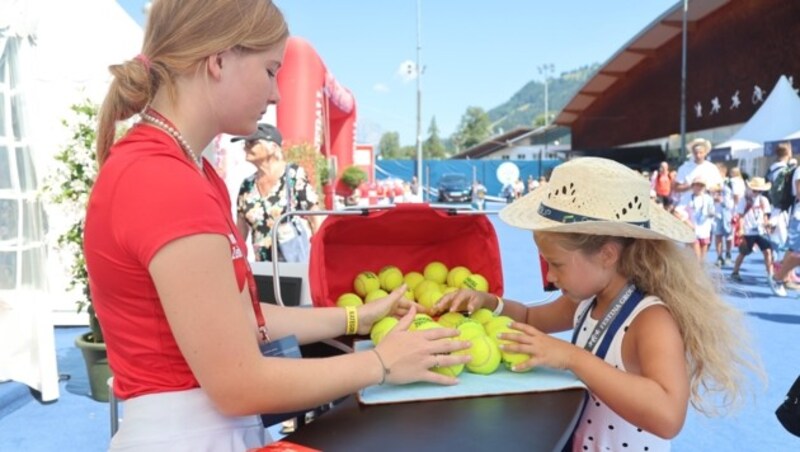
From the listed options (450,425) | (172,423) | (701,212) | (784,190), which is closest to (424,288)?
(450,425)

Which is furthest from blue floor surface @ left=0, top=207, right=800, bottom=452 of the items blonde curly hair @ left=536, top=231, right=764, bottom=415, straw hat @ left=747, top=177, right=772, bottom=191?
straw hat @ left=747, top=177, right=772, bottom=191

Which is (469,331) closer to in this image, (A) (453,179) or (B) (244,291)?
(B) (244,291)

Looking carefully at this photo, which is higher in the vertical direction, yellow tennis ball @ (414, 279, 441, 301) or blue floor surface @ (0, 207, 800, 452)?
yellow tennis ball @ (414, 279, 441, 301)

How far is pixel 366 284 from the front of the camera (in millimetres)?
2188

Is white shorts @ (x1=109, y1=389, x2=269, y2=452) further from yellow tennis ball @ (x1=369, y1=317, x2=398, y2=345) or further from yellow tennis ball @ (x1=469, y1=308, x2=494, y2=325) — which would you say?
yellow tennis ball @ (x1=469, y1=308, x2=494, y2=325)

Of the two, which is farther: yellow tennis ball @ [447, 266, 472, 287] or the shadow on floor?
the shadow on floor

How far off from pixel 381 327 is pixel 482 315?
1.13 ft

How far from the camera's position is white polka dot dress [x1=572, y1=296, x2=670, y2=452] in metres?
1.61

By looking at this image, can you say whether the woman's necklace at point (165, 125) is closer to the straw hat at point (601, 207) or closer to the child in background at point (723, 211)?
the straw hat at point (601, 207)

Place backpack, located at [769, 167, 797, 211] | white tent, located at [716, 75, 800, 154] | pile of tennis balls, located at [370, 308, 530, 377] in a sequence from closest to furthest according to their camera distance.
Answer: pile of tennis balls, located at [370, 308, 530, 377] < backpack, located at [769, 167, 797, 211] < white tent, located at [716, 75, 800, 154]

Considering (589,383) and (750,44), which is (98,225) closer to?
(589,383)

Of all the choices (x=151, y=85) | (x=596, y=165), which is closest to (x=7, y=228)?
(x=151, y=85)

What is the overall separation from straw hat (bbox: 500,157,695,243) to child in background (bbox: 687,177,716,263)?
23.7 ft

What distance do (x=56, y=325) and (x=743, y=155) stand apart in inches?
567
